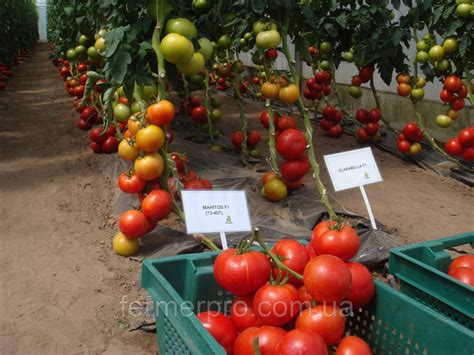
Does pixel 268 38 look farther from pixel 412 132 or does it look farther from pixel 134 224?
pixel 412 132

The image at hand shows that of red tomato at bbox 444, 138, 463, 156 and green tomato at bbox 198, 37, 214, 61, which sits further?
red tomato at bbox 444, 138, 463, 156

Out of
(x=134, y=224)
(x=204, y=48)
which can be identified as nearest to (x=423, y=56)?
(x=204, y=48)

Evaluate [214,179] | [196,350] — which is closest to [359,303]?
[196,350]

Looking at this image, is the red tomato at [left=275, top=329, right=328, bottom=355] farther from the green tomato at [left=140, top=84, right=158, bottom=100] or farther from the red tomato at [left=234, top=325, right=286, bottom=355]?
the green tomato at [left=140, top=84, right=158, bottom=100]

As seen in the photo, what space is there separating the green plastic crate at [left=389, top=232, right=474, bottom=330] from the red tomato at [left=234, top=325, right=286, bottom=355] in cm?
55

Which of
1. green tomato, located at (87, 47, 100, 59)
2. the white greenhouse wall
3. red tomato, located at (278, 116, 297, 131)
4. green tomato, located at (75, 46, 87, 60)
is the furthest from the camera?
the white greenhouse wall

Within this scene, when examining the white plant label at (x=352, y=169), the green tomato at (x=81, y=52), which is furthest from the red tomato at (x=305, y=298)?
the green tomato at (x=81, y=52)

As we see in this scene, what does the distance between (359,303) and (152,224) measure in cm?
149

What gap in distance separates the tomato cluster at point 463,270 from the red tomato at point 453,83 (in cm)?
287

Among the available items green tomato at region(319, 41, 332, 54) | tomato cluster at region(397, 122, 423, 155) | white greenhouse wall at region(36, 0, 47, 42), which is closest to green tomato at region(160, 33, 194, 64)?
green tomato at region(319, 41, 332, 54)

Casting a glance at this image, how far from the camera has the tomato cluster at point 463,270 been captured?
5.13 ft

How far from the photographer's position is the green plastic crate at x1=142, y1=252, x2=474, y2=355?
3.84 feet

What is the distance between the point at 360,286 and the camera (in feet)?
4.63

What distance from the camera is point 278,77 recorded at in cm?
315
